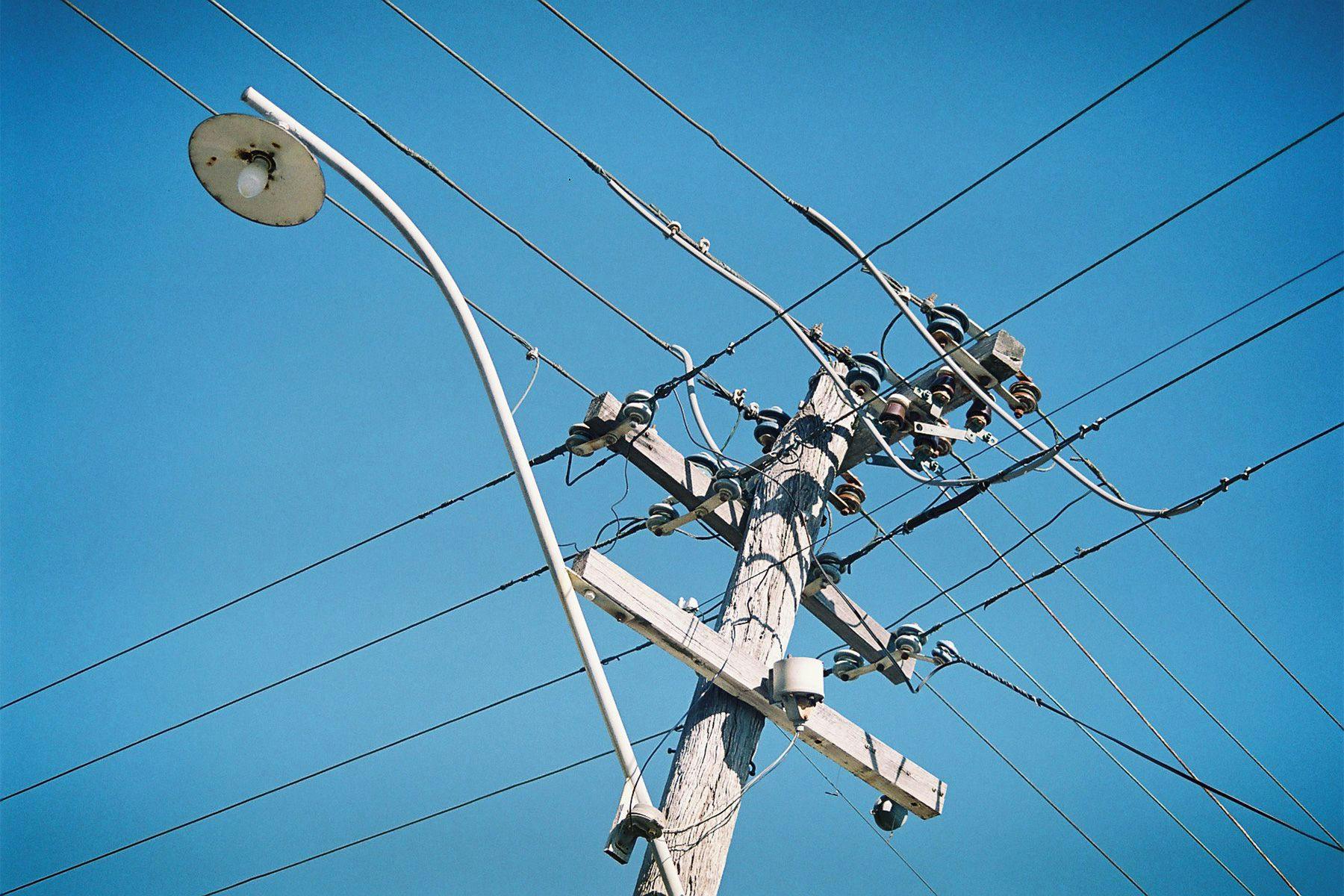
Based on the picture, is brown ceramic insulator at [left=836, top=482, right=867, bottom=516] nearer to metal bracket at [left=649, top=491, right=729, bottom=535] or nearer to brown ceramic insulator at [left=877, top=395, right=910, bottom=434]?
brown ceramic insulator at [left=877, top=395, right=910, bottom=434]

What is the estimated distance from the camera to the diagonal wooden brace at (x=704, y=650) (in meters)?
5.18

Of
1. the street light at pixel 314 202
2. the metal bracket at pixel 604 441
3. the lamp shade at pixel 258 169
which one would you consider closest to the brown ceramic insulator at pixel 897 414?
the metal bracket at pixel 604 441

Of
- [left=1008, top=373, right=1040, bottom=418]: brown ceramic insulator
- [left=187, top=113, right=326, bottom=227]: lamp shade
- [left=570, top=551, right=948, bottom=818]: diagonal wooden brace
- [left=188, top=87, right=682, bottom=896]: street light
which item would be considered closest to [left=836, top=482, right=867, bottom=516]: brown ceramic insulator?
[left=1008, top=373, right=1040, bottom=418]: brown ceramic insulator

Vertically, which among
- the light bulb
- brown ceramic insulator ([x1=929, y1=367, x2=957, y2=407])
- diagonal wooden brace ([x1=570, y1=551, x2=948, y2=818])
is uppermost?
brown ceramic insulator ([x1=929, y1=367, x2=957, y2=407])

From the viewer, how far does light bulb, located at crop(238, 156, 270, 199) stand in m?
4.31

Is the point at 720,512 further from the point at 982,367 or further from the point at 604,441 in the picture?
the point at 982,367

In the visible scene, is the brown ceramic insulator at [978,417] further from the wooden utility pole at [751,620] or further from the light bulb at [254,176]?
the light bulb at [254,176]

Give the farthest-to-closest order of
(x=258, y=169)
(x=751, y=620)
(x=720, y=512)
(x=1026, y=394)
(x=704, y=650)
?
(x=1026, y=394) → (x=720, y=512) → (x=751, y=620) → (x=704, y=650) → (x=258, y=169)

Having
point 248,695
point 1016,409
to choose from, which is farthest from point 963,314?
point 248,695

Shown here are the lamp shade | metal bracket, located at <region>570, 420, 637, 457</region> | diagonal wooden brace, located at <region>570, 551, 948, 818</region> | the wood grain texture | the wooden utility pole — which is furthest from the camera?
the wood grain texture

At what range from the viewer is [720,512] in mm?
6266

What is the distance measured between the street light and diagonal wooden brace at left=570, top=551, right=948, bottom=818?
2.32 feet

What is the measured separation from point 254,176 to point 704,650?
2.82 m

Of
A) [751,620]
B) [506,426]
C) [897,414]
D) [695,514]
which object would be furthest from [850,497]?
[506,426]
